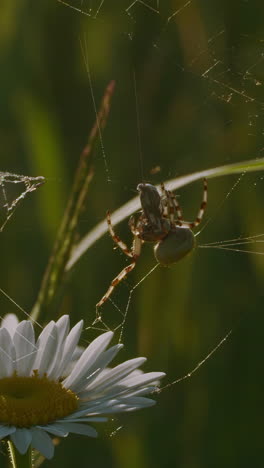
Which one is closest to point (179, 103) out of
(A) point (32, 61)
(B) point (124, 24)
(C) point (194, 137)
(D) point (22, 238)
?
(C) point (194, 137)

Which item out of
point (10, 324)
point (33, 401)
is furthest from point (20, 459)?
point (10, 324)

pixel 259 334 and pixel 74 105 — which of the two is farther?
pixel 74 105

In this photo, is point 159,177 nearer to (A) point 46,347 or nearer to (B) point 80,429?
(A) point 46,347

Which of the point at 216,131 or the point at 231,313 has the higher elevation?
the point at 216,131

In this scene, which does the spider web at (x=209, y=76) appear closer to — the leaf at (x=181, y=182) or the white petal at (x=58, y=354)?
the leaf at (x=181, y=182)

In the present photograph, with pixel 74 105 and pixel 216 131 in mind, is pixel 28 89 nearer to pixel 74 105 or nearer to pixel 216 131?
pixel 74 105

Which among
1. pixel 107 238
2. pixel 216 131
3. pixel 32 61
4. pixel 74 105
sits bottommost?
pixel 107 238

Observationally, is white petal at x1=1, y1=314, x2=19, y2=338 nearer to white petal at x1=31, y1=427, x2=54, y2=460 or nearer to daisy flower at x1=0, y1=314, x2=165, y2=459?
daisy flower at x1=0, y1=314, x2=165, y2=459
